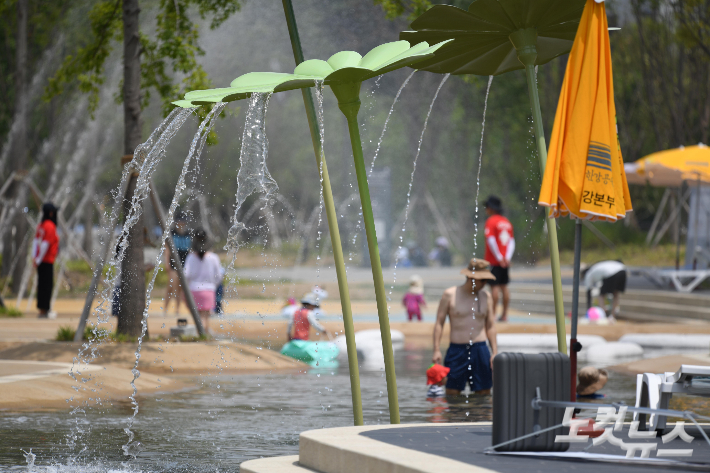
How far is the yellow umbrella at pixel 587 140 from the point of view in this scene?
19.2ft

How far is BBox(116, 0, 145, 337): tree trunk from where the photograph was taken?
12648mm

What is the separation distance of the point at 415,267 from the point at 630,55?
11870 mm

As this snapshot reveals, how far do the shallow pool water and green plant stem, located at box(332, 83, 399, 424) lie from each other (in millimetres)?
906

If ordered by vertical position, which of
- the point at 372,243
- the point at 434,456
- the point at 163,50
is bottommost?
the point at 434,456

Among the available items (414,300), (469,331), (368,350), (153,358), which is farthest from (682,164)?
(153,358)

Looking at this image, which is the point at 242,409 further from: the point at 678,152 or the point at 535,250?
the point at 535,250

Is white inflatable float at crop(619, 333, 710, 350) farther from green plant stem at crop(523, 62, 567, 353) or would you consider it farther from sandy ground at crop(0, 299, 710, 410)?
green plant stem at crop(523, 62, 567, 353)

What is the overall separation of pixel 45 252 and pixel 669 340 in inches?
427

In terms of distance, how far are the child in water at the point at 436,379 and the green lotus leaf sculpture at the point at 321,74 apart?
12.9 ft

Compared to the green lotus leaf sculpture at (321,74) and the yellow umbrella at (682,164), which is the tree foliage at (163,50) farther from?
the yellow umbrella at (682,164)

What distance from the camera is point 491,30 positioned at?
7414 millimetres

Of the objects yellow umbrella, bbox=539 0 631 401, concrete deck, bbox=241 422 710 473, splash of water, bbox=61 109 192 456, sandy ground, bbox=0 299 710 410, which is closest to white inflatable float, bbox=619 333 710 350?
sandy ground, bbox=0 299 710 410

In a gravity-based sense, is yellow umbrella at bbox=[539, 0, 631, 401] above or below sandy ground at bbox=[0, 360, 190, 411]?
above

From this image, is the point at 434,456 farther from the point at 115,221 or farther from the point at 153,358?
the point at 153,358
